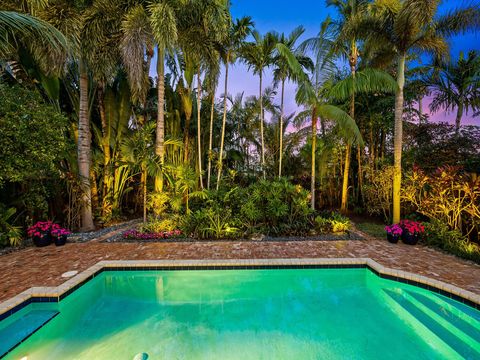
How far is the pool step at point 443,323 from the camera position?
3.00 meters

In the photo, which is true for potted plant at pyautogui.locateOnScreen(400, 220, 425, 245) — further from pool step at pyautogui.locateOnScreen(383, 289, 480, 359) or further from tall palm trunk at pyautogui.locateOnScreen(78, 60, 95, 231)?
tall palm trunk at pyautogui.locateOnScreen(78, 60, 95, 231)

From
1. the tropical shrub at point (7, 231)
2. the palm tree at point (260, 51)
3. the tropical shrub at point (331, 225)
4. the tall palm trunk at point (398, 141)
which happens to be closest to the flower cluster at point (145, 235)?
the tropical shrub at point (7, 231)

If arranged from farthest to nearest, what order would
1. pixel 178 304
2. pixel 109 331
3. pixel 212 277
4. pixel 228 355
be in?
1. pixel 212 277
2. pixel 178 304
3. pixel 109 331
4. pixel 228 355

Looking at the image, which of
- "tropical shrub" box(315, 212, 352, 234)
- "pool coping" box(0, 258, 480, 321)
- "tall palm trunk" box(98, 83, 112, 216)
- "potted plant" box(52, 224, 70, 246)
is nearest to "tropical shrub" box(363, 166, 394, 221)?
"tropical shrub" box(315, 212, 352, 234)

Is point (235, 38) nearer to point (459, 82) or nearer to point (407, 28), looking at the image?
point (407, 28)

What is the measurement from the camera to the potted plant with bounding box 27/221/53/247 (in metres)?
5.81

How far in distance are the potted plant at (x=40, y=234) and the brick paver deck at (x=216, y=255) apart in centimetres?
19

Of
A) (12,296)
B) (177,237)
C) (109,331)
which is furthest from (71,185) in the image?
(109,331)

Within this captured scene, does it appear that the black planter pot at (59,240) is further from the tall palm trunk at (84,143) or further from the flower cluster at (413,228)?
the flower cluster at (413,228)

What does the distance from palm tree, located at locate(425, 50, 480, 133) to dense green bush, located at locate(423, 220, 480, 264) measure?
18.2 feet

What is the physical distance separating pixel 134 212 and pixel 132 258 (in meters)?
5.71

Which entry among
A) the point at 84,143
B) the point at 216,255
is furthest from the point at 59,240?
the point at 216,255

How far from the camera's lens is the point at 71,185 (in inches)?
273

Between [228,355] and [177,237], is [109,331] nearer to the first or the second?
[228,355]
